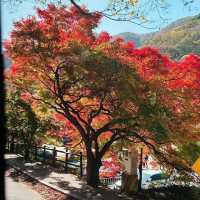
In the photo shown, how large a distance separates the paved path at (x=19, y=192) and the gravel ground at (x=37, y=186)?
0.19 metres

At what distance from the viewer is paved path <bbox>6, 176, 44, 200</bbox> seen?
50.3 ft

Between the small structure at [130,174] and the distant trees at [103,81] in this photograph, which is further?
the small structure at [130,174]

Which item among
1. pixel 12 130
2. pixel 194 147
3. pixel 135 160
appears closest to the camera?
pixel 194 147

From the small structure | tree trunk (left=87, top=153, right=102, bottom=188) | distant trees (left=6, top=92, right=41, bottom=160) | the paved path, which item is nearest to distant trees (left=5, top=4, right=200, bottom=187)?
tree trunk (left=87, top=153, right=102, bottom=188)

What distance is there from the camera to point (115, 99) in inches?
649

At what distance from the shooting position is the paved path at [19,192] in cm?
1533

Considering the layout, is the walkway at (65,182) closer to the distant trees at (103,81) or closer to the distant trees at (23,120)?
the distant trees at (103,81)

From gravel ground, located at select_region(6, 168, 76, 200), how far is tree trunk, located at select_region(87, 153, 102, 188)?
1771 mm

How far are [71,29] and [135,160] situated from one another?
17.6 ft

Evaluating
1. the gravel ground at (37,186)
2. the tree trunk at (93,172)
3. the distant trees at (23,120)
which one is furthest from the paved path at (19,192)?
the distant trees at (23,120)

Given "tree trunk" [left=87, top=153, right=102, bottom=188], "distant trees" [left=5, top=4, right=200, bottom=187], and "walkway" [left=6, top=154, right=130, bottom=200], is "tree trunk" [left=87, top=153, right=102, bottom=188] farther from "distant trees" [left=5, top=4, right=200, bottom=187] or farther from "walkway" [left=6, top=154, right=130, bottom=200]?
"walkway" [left=6, top=154, right=130, bottom=200]

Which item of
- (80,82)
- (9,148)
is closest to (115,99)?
(80,82)

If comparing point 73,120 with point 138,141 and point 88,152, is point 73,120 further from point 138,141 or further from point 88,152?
point 138,141

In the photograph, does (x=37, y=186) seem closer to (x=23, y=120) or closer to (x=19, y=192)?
(x=19, y=192)
